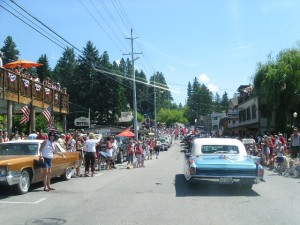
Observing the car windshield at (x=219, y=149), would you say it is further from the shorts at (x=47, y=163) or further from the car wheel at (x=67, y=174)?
the car wheel at (x=67, y=174)

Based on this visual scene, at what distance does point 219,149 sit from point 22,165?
5807 mm

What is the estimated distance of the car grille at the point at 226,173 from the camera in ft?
36.3

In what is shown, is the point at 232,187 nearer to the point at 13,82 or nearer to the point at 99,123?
the point at 13,82

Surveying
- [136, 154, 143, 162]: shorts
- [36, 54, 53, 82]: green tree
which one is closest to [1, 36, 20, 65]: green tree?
[36, 54, 53, 82]: green tree

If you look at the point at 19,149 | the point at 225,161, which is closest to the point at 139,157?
the point at 19,149

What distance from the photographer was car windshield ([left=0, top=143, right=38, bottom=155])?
12578 millimetres

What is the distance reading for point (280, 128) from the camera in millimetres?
39531

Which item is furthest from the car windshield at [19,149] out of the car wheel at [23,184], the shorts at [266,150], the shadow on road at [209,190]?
the shorts at [266,150]

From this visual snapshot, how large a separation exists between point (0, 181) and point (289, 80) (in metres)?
31.8

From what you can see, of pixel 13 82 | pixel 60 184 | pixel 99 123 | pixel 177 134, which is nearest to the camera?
pixel 60 184

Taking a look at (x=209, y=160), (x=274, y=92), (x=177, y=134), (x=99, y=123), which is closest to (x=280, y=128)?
(x=274, y=92)

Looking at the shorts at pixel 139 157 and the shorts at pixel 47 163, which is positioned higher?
the shorts at pixel 47 163

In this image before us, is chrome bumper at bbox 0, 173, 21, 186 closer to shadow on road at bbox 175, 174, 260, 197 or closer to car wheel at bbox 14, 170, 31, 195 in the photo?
car wheel at bbox 14, 170, 31, 195

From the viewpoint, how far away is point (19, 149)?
12672mm
